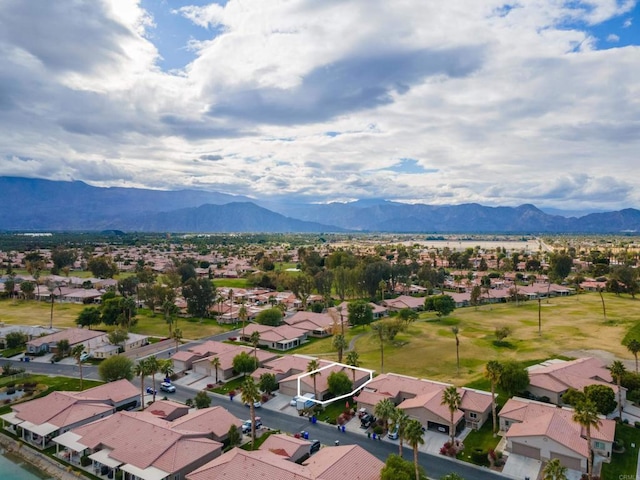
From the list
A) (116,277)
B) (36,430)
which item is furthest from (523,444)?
(116,277)

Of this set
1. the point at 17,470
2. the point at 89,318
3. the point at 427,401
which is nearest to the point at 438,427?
the point at 427,401

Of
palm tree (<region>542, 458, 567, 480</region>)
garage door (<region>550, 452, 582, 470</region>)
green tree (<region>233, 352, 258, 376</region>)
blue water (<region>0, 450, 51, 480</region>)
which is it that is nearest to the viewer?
palm tree (<region>542, 458, 567, 480</region>)

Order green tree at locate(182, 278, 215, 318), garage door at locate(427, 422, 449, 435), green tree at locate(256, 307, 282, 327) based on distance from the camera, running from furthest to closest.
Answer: green tree at locate(182, 278, 215, 318) < green tree at locate(256, 307, 282, 327) < garage door at locate(427, 422, 449, 435)

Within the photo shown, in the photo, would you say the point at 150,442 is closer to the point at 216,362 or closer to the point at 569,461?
the point at 216,362

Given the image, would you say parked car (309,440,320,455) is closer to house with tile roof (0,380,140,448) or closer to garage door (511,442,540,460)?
garage door (511,442,540,460)

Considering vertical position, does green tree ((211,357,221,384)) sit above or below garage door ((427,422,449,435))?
above

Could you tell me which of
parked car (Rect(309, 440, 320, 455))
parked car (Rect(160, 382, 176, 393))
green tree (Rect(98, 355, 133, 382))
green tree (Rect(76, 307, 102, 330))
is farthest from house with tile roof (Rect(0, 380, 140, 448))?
green tree (Rect(76, 307, 102, 330))

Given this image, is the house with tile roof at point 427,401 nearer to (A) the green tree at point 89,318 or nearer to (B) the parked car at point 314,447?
(B) the parked car at point 314,447
